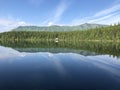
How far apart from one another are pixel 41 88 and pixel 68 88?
2.75 m

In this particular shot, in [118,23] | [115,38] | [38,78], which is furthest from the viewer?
[118,23]

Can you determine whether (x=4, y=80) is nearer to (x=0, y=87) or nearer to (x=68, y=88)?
(x=0, y=87)

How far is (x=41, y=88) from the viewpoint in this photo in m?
20.3

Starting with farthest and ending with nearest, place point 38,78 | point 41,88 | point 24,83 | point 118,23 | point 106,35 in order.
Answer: point 118,23 → point 106,35 → point 38,78 → point 24,83 → point 41,88

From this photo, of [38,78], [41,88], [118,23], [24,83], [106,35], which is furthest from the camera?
[118,23]

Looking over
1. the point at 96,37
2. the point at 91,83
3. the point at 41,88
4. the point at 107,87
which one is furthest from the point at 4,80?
the point at 96,37

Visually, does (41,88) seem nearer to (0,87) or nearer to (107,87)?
(0,87)

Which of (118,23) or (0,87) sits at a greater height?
(118,23)

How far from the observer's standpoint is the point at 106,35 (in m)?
179

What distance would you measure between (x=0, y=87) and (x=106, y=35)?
16602 cm

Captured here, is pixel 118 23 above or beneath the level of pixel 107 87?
above

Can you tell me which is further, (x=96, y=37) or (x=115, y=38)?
(x=96, y=37)

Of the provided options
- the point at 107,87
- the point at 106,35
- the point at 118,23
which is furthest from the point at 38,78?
the point at 118,23

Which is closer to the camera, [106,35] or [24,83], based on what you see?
[24,83]
